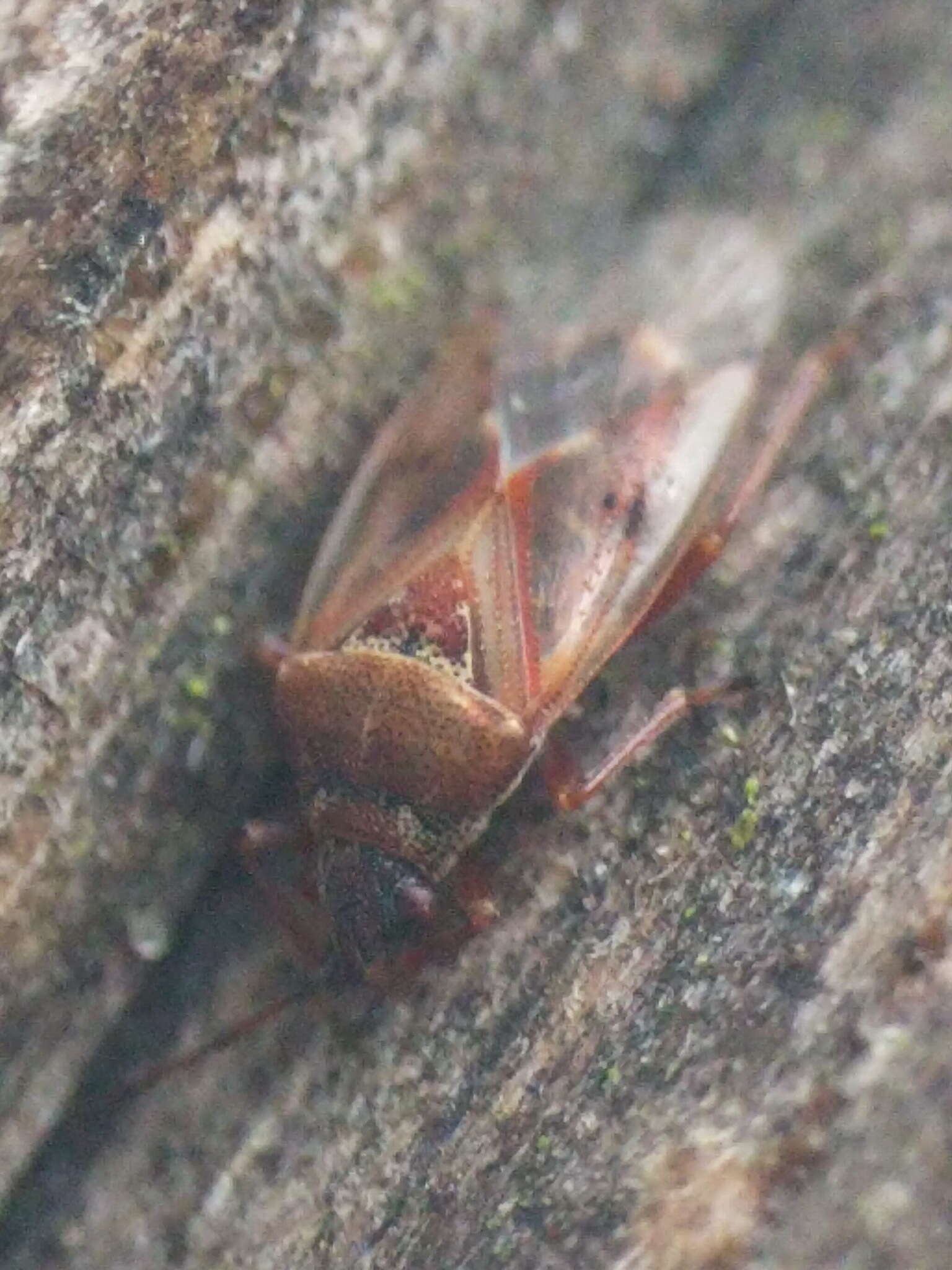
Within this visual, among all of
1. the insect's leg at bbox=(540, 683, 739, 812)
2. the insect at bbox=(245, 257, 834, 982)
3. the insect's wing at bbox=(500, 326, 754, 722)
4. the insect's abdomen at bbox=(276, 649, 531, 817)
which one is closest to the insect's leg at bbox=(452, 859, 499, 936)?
the insect at bbox=(245, 257, 834, 982)

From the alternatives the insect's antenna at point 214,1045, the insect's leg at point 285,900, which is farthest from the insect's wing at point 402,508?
the insect's antenna at point 214,1045

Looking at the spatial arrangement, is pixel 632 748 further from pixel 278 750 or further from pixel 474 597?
pixel 278 750

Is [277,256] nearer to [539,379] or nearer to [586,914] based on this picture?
[539,379]

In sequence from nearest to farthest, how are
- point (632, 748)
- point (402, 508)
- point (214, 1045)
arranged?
point (632, 748)
point (214, 1045)
point (402, 508)

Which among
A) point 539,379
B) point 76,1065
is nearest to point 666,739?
point 539,379

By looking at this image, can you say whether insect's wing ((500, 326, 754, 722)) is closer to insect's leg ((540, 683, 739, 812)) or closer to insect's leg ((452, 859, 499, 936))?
insect's leg ((540, 683, 739, 812))

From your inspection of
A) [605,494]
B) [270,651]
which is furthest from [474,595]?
[270,651]
